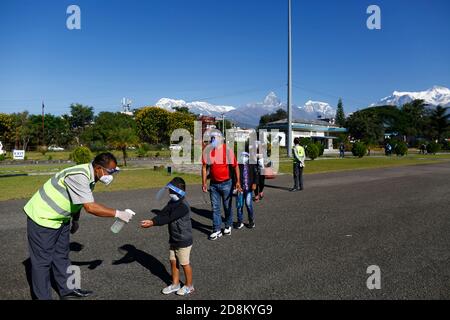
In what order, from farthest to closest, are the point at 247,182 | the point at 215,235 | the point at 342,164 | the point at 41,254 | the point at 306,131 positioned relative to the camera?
1. the point at 306,131
2. the point at 342,164
3. the point at 247,182
4. the point at 215,235
5. the point at 41,254

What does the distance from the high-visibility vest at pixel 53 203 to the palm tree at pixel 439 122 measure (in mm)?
106731

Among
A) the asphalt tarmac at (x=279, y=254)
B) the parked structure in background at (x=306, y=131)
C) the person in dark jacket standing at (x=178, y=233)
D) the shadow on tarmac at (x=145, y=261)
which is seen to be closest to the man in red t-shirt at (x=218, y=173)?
the asphalt tarmac at (x=279, y=254)

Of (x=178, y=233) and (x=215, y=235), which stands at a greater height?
(x=178, y=233)

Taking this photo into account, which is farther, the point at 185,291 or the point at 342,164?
the point at 342,164

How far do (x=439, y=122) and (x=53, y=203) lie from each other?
359 feet

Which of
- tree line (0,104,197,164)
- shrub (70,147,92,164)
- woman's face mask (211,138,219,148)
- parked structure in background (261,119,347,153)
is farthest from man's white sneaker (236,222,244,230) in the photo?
parked structure in background (261,119,347,153)

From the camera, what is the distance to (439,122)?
9444 cm

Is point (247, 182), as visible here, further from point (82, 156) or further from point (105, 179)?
point (82, 156)

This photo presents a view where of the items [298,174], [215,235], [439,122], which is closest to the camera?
[215,235]

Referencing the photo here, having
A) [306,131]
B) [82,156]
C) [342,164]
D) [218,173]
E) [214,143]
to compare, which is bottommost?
[342,164]

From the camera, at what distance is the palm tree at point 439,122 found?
93.6 m

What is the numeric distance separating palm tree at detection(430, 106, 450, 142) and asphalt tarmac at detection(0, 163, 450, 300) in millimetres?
99375

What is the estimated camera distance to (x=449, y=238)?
22.1 ft

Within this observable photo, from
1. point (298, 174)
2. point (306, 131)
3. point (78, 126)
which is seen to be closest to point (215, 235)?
point (298, 174)
